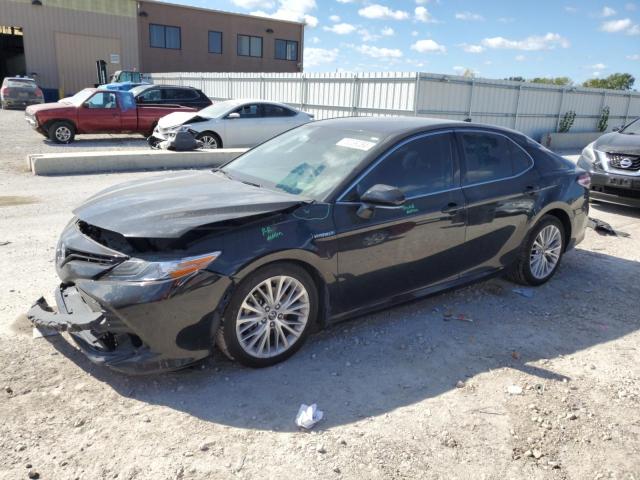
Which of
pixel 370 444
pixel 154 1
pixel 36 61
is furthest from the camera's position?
pixel 154 1

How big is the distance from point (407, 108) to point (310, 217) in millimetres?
13686

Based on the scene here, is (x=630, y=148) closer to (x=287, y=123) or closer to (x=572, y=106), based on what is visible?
(x=287, y=123)

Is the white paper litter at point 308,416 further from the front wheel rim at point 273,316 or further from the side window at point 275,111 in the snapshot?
the side window at point 275,111

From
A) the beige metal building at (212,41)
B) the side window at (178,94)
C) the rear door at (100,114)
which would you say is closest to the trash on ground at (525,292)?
the rear door at (100,114)

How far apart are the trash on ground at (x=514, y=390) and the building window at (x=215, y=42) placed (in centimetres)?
4252

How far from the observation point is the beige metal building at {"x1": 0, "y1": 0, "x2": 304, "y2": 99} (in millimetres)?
34906

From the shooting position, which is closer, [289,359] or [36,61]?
[289,359]

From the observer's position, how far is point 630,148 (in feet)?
27.7

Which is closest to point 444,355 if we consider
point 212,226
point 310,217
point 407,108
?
point 310,217

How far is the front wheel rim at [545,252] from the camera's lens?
5.20m

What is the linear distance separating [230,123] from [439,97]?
22.9 feet

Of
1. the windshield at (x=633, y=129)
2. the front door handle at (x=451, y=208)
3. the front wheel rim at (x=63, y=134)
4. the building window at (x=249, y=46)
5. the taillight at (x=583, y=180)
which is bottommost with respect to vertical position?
the front wheel rim at (x=63, y=134)

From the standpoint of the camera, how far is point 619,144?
28.7ft

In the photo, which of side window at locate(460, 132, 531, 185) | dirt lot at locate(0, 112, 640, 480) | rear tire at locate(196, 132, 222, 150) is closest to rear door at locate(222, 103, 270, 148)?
rear tire at locate(196, 132, 222, 150)
